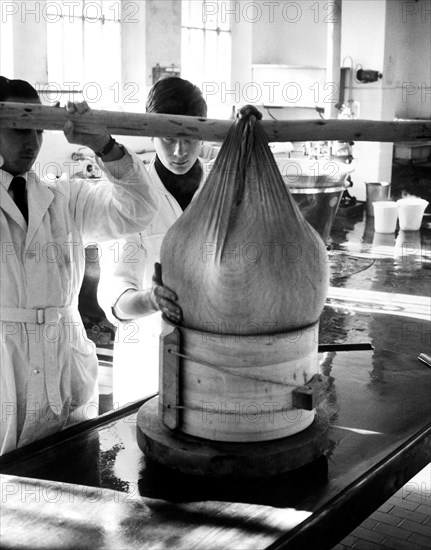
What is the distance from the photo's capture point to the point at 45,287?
73.4 inches

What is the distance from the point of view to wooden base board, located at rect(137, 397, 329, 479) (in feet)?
4.76

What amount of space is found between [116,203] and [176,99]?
1.42 feet

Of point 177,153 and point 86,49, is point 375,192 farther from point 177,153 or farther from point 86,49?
point 177,153

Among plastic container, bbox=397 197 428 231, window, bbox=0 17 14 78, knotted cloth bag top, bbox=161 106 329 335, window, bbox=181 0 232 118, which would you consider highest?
window, bbox=181 0 232 118

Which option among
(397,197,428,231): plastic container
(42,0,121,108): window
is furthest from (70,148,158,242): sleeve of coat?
(397,197,428,231): plastic container

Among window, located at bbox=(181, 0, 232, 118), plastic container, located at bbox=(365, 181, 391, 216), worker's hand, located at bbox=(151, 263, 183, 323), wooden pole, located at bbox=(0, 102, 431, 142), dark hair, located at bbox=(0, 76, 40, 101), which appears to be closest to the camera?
wooden pole, located at bbox=(0, 102, 431, 142)

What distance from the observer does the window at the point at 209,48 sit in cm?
969

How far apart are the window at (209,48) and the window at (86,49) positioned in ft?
5.56

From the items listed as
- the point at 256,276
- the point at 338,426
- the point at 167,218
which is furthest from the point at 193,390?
the point at 167,218

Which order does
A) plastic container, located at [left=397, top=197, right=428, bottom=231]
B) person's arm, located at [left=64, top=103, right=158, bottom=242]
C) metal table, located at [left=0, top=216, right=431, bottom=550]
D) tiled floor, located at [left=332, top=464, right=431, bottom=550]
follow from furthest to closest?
plastic container, located at [left=397, top=197, right=428, bottom=231] < tiled floor, located at [left=332, top=464, right=431, bottom=550] < person's arm, located at [left=64, top=103, right=158, bottom=242] < metal table, located at [left=0, top=216, right=431, bottom=550]

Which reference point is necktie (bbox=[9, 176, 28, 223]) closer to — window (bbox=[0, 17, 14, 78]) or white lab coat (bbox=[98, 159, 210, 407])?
white lab coat (bbox=[98, 159, 210, 407])

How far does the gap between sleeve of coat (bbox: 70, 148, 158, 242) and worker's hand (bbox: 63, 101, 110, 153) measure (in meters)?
0.14

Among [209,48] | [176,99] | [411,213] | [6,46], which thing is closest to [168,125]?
[176,99]

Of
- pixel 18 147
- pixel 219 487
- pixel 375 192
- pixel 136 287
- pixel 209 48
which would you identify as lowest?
pixel 219 487
